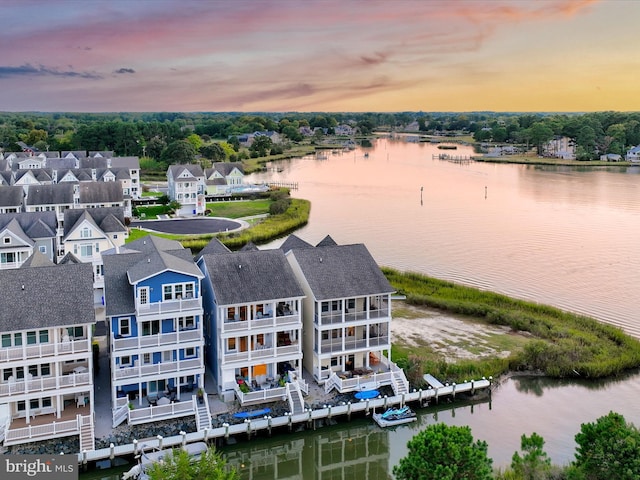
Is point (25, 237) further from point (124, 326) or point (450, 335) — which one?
point (450, 335)

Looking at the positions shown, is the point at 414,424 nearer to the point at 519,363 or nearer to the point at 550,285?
the point at 519,363

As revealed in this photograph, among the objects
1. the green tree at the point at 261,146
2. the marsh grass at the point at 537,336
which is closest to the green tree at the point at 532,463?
the marsh grass at the point at 537,336

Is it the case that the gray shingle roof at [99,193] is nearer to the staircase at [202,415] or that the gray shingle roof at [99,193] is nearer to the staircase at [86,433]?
the staircase at [202,415]

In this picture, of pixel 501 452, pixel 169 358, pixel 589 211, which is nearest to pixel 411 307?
pixel 501 452

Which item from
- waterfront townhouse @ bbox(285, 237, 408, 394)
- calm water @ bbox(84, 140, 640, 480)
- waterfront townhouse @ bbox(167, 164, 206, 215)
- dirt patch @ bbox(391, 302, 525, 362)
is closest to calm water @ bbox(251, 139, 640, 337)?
calm water @ bbox(84, 140, 640, 480)

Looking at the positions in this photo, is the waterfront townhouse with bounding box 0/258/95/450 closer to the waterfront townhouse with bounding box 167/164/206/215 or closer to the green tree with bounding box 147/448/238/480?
the green tree with bounding box 147/448/238/480

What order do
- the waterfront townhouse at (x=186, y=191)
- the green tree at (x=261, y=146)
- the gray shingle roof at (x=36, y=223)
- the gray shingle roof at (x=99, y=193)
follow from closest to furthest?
the gray shingle roof at (x=36, y=223) < the gray shingle roof at (x=99, y=193) < the waterfront townhouse at (x=186, y=191) < the green tree at (x=261, y=146)
